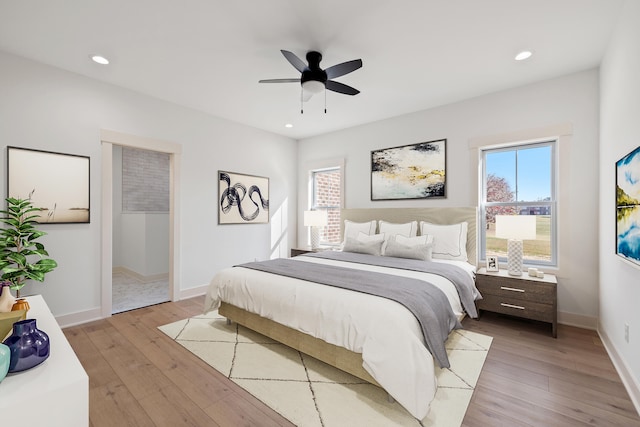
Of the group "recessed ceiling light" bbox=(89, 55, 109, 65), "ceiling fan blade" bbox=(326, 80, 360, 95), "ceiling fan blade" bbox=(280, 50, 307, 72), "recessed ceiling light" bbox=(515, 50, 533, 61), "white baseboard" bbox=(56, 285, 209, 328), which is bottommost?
"white baseboard" bbox=(56, 285, 209, 328)

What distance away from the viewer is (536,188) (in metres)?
3.52

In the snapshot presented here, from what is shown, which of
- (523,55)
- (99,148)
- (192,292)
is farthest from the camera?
(192,292)

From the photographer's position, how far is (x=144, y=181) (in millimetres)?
5848

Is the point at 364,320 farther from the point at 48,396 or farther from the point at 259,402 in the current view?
the point at 48,396

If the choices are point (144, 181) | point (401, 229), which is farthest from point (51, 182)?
point (401, 229)

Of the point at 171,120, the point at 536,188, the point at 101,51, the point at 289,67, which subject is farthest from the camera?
the point at 171,120

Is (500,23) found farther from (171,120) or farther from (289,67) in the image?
(171,120)

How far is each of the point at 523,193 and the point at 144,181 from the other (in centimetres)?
660

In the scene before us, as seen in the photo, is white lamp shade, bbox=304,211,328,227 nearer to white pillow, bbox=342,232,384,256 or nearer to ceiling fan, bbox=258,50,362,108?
white pillow, bbox=342,232,384,256

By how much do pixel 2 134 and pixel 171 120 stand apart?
169 cm

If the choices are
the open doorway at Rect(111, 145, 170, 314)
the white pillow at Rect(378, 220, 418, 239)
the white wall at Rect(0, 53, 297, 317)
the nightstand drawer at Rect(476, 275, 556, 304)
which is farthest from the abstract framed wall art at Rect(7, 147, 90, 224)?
the nightstand drawer at Rect(476, 275, 556, 304)

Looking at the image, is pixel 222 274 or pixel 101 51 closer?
pixel 101 51

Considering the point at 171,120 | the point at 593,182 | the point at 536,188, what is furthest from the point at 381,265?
the point at 171,120

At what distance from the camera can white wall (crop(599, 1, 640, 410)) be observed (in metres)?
1.95
